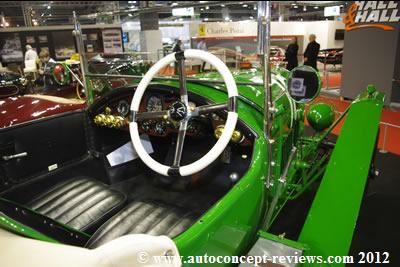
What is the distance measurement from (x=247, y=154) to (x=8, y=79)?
5.34 metres

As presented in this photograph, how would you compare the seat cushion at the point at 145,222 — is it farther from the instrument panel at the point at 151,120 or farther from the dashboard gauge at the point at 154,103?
the dashboard gauge at the point at 154,103

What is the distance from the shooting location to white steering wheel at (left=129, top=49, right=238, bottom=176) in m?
1.58

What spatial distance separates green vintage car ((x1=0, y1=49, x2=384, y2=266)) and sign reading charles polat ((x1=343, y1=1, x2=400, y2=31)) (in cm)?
485

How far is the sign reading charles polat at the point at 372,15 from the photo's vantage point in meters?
6.71

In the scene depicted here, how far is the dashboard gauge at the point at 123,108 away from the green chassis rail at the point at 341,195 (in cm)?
154

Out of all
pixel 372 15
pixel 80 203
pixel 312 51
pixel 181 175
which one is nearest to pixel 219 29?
pixel 312 51

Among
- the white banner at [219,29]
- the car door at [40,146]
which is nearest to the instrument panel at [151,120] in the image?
the car door at [40,146]

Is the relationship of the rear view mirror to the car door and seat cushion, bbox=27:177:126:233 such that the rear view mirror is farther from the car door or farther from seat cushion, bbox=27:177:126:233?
the car door

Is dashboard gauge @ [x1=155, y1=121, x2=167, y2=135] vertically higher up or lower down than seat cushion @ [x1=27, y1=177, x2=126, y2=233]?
higher up

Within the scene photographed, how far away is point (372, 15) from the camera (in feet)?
23.4

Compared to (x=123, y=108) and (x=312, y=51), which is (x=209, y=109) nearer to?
(x=123, y=108)

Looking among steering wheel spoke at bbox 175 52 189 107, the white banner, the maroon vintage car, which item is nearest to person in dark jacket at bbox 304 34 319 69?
the white banner

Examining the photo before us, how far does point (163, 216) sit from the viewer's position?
1991 millimetres

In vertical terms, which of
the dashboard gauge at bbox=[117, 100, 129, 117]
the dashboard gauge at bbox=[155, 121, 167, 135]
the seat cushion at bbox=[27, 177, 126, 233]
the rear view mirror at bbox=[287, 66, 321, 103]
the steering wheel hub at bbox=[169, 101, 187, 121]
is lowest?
the seat cushion at bbox=[27, 177, 126, 233]
